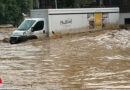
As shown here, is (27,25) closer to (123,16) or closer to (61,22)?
Answer: (61,22)

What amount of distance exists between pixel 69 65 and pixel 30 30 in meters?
10.4

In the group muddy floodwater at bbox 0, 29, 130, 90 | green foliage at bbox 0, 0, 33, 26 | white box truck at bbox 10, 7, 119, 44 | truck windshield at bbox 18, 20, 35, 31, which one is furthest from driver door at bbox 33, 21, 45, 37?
green foliage at bbox 0, 0, 33, 26

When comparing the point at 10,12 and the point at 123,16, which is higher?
the point at 123,16

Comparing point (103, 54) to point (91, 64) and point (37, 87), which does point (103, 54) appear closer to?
point (91, 64)

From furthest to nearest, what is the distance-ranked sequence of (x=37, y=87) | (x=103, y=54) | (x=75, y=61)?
(x=103, y=54) < (x=75, y=61) < (x=37, y=87)

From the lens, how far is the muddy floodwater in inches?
408

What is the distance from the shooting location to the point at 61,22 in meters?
26.8

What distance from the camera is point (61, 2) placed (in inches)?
1578

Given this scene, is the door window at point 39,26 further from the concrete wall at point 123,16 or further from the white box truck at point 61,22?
the concrete wall at point 123,16

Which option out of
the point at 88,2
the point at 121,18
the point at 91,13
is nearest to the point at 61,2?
the point at 88,2

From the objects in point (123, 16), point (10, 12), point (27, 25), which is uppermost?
point (27, 25)

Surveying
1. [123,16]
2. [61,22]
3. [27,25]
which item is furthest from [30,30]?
[123,16]

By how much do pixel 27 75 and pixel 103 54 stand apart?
245 inches

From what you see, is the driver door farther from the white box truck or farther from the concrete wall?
the concrete wall
